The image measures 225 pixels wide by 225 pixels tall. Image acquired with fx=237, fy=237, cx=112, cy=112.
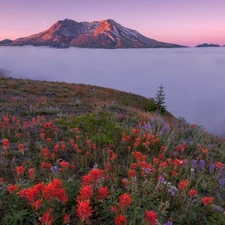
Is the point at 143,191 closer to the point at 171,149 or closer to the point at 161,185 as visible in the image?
the point at 161,185

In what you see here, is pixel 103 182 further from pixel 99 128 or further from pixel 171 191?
pixel 99 128

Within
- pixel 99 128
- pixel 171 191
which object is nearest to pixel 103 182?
pixel 171 191

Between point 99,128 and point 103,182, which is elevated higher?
point 103,182

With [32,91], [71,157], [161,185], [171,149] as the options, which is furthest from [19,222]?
[32,91]

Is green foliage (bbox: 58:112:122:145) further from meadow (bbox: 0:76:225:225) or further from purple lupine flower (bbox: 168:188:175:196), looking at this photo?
purple lupine flower (bbox: 168:188:175:196)

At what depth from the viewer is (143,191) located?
2938mm

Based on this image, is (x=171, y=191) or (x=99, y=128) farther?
(x=99, y=128)

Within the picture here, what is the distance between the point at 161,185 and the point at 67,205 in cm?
117

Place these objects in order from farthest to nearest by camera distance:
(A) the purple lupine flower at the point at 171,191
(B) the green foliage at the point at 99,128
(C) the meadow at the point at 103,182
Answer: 1. (B) the green foliage at the point at 99,128
2. (A) the purple lupine flower at the point at 171,191
3. (C) the meadow at the point at 103,182

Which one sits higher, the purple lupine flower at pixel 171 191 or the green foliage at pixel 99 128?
the purple lupine flower at pixel 171 191

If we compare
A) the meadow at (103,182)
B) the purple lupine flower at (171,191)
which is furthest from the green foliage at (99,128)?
the purple lupine flower at (171,191)

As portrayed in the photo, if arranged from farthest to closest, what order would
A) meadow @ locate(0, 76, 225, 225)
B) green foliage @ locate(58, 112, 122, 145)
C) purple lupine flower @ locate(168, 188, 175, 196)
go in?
green foliage @ locate(58, 112, 122, 145)
purple lupine flower @ locate(168, 188, 175, 196)
meadow @ locate(0, 76, 225, 225)

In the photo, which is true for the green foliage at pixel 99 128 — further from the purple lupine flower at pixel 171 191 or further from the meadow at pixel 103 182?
the purple lupine flower at pixel 171 191

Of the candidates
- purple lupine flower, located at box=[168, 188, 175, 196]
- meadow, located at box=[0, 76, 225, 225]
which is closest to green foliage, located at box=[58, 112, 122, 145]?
meadow, located at box=[0, 76, 225, 225]
